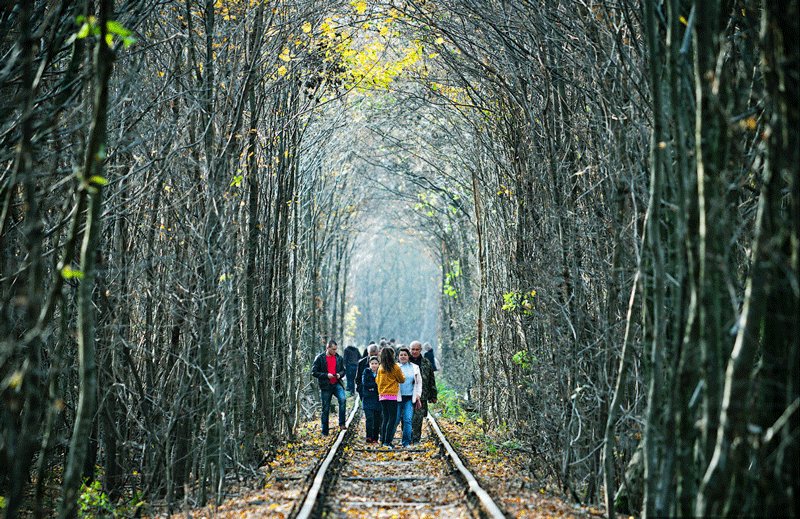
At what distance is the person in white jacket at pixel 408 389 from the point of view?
15070mm

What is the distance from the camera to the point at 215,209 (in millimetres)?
10242

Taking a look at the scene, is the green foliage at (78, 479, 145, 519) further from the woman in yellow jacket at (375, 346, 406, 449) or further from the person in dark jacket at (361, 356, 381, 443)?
the person in dark jacket at (361, 356, 381, 443)

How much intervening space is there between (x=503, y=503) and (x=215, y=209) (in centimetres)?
466

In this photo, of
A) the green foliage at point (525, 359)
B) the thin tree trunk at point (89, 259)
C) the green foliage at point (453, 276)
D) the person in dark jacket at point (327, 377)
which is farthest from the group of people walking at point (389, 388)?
the green foliage at point (453, 276)

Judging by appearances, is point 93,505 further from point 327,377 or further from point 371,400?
point 327,377

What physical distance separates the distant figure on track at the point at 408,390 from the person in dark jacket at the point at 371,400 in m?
0.59

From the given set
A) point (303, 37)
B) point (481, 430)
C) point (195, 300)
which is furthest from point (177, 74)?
point (481, 430)

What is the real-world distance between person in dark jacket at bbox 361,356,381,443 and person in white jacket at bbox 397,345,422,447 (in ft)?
1.94

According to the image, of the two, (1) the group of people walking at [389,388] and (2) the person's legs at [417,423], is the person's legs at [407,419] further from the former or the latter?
(2) the person's legs at [417,423]

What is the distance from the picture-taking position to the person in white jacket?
15070mm

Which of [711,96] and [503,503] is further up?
[711,96]

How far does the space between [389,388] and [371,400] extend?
1666 mm

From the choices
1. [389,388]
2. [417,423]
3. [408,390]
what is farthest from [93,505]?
[417,423]

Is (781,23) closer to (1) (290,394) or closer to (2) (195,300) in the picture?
(2) (195,300)
